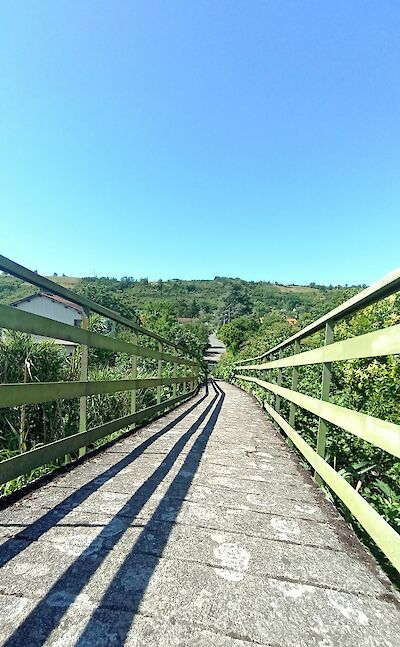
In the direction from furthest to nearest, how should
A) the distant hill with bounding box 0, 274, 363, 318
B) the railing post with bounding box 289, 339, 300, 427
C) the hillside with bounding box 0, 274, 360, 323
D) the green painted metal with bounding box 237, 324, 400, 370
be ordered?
the distant hill with bounding box 0, 274, 363, 318 < the hillside with bounding box 0, 274, 360, 323 < the railing post with bounding box 289, 339, 300, 427 < the green painted metal with bounding box 237, 324, 400, 370

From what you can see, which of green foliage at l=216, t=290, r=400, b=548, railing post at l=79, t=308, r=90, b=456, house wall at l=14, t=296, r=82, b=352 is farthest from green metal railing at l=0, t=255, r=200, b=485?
house wall at l=14, t=296, r=82, b=352

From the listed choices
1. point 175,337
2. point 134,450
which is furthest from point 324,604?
point 175,337

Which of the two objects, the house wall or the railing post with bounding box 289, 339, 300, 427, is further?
the house wall

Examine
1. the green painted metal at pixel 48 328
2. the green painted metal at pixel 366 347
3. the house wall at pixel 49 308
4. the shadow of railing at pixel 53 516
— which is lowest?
the shadow of railing at pixel 53 516

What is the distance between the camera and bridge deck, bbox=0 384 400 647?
0.97 metres


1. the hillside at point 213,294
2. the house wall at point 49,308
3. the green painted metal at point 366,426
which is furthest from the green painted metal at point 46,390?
the hillside at point 213,294

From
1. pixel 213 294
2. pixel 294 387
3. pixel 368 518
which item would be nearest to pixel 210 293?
pixel 213 294

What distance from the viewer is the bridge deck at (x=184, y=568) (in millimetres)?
967

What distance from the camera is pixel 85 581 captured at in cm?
114

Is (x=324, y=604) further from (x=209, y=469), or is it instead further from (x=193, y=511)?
(x=209, y=469)

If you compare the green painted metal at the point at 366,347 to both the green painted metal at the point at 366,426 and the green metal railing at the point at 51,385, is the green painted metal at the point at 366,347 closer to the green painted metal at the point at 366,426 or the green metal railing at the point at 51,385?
the green painted metal at the point at 366,426

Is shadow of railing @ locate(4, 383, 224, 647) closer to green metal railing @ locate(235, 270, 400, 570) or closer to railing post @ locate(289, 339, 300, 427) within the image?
green metal railing @ locate(235, 270, 400, 570)

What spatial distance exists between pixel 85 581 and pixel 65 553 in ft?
0.64

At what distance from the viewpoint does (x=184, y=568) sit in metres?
1.25
